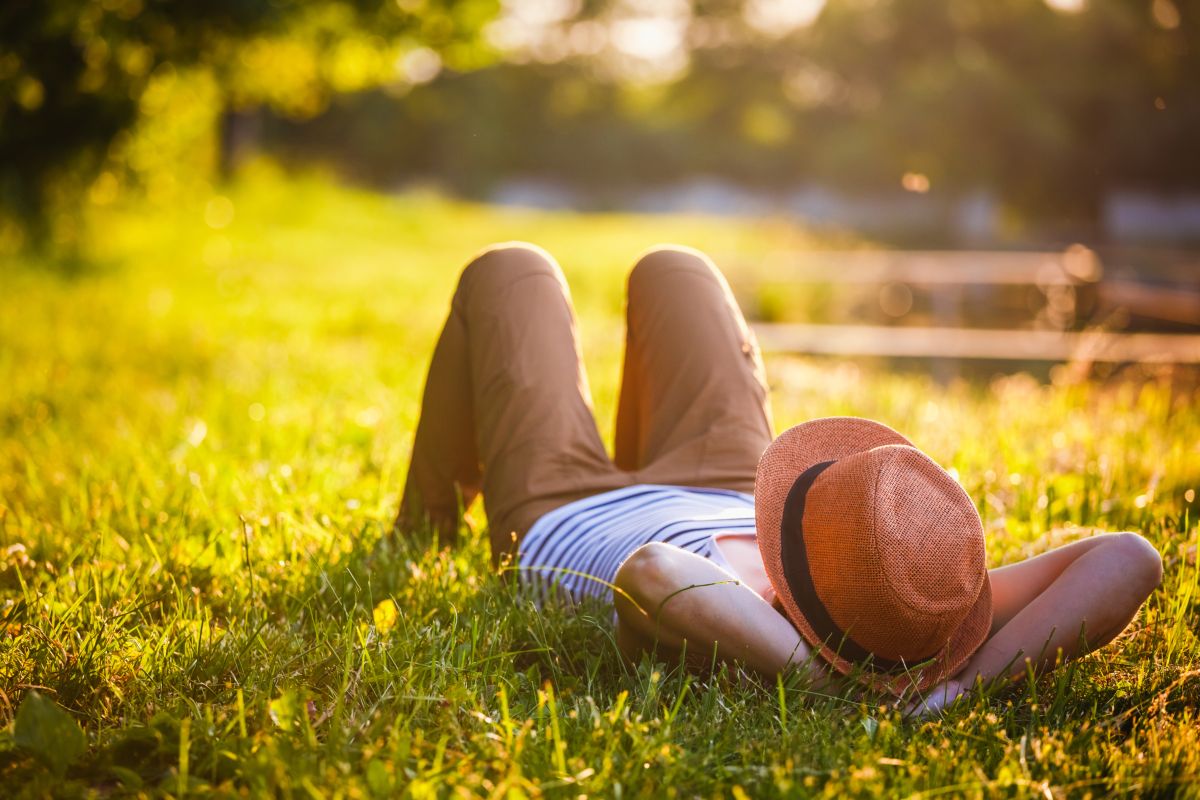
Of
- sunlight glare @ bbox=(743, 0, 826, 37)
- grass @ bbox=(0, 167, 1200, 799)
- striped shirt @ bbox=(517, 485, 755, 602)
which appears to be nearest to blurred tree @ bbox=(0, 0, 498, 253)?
grass @ bbox=(0, 167, 1200, 799)

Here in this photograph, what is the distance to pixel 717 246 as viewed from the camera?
66.7ft

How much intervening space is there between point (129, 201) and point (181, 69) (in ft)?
6.71

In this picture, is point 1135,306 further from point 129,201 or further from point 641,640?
point 641,640

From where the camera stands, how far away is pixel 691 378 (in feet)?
8.37

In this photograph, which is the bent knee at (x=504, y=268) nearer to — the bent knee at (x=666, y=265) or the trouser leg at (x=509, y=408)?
the trouser leg at (x=509, y=408)

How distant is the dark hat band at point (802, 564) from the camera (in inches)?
68.4

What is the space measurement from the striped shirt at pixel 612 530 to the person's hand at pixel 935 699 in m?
0.45

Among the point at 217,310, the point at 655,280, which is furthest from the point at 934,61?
the point at 655,280

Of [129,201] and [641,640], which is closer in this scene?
[641,640]

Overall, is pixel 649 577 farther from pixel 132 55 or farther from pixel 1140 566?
pixel 132 55

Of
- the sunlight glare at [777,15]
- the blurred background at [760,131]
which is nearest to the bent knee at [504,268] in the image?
the blurred background at [760,131]

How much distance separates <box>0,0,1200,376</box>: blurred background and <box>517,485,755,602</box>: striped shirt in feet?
10.7

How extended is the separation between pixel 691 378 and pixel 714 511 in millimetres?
415

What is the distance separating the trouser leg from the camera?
238 cm
